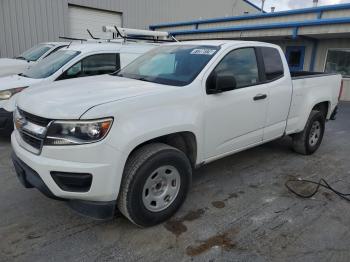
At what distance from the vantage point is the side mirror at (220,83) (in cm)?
338

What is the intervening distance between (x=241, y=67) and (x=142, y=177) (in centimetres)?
204

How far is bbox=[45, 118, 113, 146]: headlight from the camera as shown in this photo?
2597 mm

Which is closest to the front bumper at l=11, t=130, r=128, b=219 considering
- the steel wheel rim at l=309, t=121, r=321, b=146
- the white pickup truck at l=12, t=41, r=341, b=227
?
the white pickup truck at l=12, t=41, r=341, b=227

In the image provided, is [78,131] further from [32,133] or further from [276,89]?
[276,89]

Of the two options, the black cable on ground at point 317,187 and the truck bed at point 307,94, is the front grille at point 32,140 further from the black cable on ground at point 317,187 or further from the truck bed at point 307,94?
the truck bed at point 307,94

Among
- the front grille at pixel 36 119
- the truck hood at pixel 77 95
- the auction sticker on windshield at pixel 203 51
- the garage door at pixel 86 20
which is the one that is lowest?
the front grille at pixel 36 119

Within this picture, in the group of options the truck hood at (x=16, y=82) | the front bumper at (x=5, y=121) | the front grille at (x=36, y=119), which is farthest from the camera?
the truck hood at (x=16, y=82)

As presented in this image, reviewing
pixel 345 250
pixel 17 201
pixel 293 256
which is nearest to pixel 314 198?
pixel 345 250

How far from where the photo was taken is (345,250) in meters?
2.87

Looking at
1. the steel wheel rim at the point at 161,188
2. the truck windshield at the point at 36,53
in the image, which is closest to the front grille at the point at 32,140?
the steel wheel rim at the point at 161,188

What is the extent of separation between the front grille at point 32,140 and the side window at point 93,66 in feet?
10.8

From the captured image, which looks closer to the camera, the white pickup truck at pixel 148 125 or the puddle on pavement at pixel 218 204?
the white pickup truck at pixel 148 125

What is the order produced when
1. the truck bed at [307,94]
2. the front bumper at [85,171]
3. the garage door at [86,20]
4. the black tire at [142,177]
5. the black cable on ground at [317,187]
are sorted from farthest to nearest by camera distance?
the garage door at [86,20]
the truck bed at [307,94]
the black cable on ground at [317,187]
the black tire at [142,177]
the front bumper at [85,171]

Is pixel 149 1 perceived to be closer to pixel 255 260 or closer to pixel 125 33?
pixel 125 33
